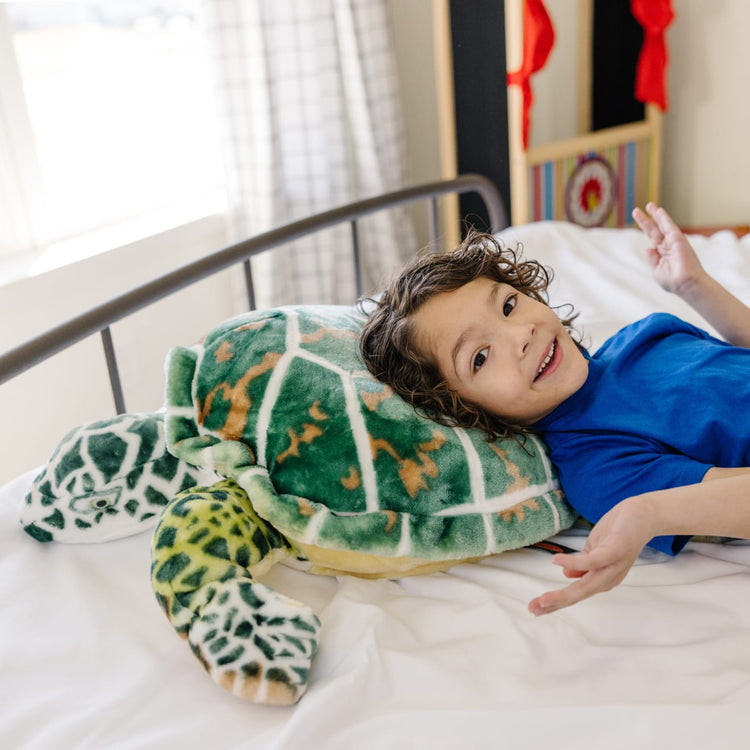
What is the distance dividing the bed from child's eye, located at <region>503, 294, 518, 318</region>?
11.9 inches

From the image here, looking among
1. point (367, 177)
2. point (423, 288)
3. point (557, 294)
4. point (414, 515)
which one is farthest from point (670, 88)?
point (414, 515)

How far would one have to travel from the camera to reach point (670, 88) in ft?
10.7

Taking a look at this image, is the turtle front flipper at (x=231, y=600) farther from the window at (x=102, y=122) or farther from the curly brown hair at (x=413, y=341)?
the window at (x=102, y=122)

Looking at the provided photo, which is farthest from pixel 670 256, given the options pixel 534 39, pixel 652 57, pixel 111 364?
pixel 652 57

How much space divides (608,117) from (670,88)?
0.26m

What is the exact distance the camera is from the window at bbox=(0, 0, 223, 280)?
7.04 feet

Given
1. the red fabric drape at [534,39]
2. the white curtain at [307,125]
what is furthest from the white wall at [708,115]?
the white curtain at [307,125]

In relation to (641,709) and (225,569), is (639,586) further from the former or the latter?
(225,569)

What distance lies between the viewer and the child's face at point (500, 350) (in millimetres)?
1016

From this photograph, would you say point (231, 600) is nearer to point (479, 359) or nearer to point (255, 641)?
point (255, 641)

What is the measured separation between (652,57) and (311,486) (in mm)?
2651

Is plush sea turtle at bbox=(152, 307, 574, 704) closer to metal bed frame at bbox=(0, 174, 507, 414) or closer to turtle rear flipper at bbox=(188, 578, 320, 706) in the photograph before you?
turtle rear flipper at bbox=(188, 578, 320, 706)

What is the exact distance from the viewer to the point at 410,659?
0.82 metres

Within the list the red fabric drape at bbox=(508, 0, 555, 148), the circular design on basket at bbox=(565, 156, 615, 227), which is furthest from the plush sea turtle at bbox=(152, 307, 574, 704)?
the circular design on basket at bbox=(565, 156, 615, 227)
